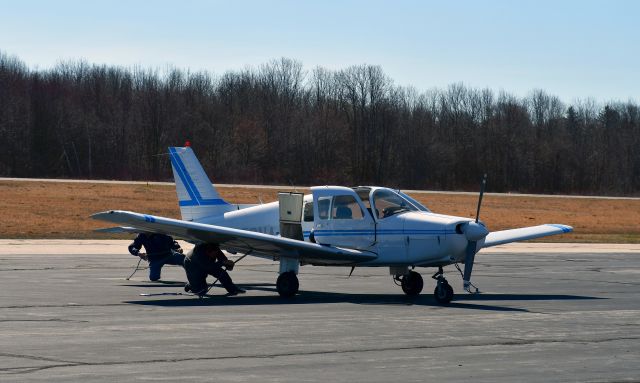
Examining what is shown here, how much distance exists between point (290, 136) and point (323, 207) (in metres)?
87.7

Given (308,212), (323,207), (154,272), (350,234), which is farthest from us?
(154,272)

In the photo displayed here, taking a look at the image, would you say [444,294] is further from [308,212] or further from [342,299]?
[308,212]

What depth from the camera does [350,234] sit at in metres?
20.6

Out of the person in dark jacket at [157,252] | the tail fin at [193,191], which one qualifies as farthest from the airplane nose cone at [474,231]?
the person in dark jacket at [157,252]

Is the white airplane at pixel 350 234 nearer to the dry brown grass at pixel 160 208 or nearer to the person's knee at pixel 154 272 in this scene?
the person's knee at pixel 154 272

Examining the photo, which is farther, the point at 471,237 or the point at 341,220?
the point at 341,220

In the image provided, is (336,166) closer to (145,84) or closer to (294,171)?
(294,171)

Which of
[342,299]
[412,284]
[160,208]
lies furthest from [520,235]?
[160,208]

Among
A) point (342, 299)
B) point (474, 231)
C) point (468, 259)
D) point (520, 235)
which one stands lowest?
point (342, 299)

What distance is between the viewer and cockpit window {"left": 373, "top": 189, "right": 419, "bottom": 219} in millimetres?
20531

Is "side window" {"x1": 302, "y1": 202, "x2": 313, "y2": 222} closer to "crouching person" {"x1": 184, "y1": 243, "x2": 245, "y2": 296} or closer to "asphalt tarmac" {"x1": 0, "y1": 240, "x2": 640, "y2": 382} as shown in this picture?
"asphalt tarmac" {"x1": 0, "y1": 240, "x2": 640, "y2": 382}

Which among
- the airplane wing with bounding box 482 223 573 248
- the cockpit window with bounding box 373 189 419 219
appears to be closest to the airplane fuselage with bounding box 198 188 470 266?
the cockpit window with bounding box 373 189 419 219

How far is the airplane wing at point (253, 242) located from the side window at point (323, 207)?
83 cm

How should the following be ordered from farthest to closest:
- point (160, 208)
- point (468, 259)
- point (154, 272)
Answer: point (160, 208)
point (154, 272)
point (468, 259)
